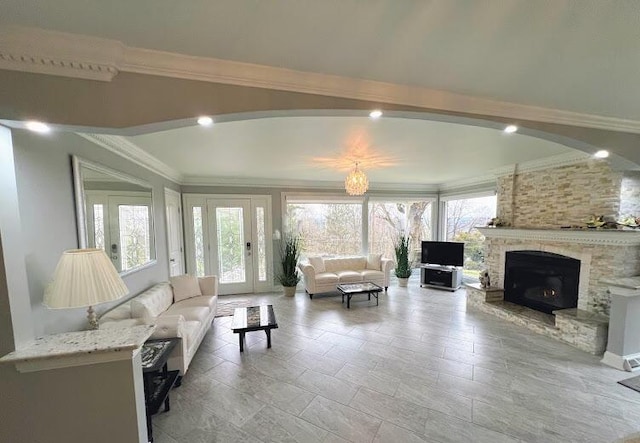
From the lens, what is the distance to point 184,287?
12.0ft

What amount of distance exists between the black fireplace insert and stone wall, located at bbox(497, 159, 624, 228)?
52 cm

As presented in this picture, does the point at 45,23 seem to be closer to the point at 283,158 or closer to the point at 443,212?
the point at 283,158

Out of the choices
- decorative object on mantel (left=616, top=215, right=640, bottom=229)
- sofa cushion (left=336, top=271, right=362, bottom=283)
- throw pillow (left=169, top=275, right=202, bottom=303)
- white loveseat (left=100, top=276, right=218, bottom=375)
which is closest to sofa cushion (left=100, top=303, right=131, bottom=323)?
white loveseat (left=100, top=276, right=218, bottom=375)

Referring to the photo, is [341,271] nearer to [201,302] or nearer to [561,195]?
[201,302]

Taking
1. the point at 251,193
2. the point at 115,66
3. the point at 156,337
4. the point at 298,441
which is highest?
the point at 115,66

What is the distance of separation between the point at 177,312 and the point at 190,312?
0.18 meters

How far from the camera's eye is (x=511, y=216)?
4406mm

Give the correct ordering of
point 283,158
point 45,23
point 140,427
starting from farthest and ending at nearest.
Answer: point 283,158, point 140,427, point 45,23

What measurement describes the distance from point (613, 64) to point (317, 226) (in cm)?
516

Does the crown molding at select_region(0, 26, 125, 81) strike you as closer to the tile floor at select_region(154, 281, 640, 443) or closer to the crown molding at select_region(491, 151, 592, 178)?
the tile floor at select_region(154, 281, 640, 443)

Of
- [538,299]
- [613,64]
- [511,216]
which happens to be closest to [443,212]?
[511,216]

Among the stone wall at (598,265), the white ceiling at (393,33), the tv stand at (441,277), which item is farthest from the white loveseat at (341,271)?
the white ceiling at (393,33)

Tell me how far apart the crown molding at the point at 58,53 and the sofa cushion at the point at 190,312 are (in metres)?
2.62

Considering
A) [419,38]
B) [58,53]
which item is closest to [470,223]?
[419,38]
